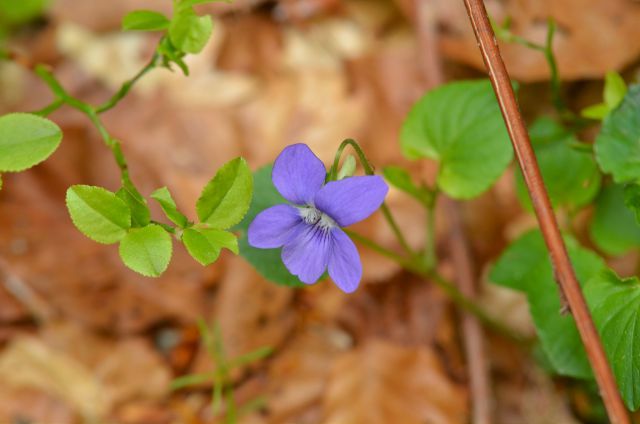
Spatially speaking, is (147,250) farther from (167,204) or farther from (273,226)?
(273,226)

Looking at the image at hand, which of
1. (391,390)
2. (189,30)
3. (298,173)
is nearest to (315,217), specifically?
(298,173)

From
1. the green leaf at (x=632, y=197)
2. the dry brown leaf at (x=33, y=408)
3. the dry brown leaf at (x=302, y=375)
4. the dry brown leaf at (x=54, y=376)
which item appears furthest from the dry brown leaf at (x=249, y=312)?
the green leaf at (x=632, y=197)

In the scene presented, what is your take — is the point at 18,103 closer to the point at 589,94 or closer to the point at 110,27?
the point at 110,27

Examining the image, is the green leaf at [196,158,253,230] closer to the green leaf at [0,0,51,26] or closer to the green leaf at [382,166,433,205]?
the green leaf at [382,166,433,205]

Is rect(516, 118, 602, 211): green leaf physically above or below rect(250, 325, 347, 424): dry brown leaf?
above

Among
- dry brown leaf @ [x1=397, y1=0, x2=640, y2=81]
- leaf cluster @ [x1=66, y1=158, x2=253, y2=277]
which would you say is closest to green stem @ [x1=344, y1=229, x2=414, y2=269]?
leaf cluster @ [x1=66, y1=158, x2=253, y2=277]

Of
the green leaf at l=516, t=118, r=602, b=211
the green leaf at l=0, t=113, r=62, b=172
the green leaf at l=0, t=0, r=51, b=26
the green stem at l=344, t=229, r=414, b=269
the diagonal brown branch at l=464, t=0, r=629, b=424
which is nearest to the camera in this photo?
the diagonal brown branch at l=464, t=0, r=629, b=424

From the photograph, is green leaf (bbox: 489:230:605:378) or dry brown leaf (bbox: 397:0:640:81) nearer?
green leaf (bbox: 489:230:605:378)
